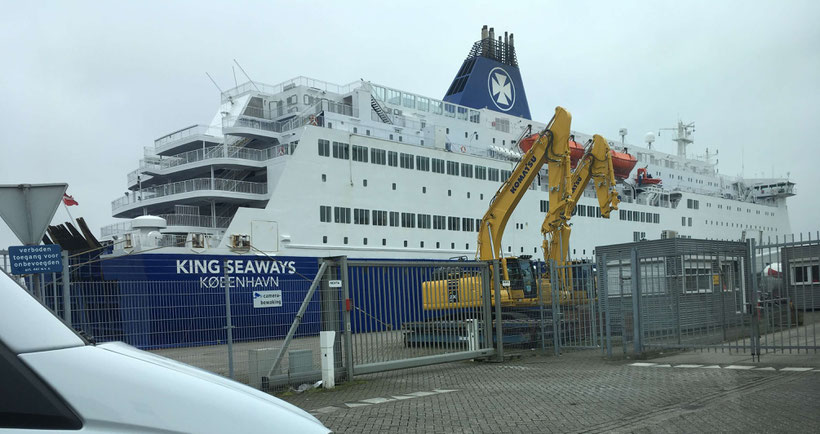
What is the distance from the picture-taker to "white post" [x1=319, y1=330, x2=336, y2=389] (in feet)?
31.5

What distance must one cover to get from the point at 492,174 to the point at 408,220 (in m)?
7.17

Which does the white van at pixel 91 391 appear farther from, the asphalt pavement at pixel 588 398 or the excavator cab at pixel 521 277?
the excavator cab at pixel 521 277

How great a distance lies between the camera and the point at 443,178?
103ft

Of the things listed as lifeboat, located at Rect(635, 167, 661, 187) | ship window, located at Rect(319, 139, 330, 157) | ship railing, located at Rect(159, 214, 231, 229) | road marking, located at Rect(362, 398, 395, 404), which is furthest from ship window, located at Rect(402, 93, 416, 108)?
road marking, located at Rect(362, 398, 395, 404)

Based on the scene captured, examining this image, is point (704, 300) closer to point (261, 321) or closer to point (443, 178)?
point (261, 321)

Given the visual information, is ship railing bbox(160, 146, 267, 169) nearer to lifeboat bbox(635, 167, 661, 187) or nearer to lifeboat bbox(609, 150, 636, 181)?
lifeboat bbox(609, 150, 636, 181)

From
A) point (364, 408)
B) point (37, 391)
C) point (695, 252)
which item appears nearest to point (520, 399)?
point (364, 408)

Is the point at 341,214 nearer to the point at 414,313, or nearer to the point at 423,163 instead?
the point at 423,163

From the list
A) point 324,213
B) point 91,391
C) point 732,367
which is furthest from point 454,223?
point 91,391

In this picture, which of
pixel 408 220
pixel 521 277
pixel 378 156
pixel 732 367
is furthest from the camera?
pixel 408 220

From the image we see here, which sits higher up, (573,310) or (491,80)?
(491,80)

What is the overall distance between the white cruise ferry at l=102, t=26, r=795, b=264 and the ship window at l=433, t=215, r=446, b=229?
0.07 meters

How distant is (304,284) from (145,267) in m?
11.1

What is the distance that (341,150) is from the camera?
2722 centimetres
